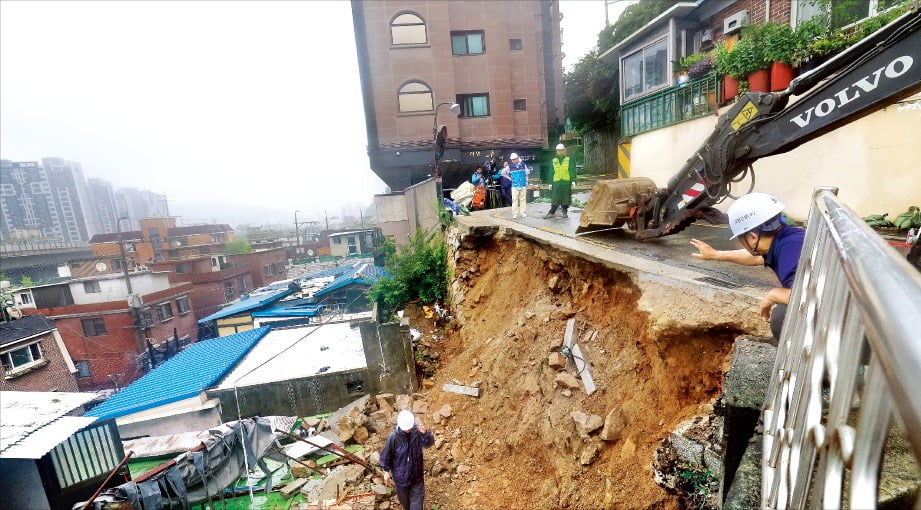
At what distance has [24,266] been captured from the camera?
4022cm

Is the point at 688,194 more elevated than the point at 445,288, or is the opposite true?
the point at 688,194

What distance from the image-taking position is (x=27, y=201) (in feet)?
247

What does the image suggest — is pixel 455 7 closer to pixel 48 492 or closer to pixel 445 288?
pixel 445 288

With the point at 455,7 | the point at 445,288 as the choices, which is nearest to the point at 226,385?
the point at 445,288

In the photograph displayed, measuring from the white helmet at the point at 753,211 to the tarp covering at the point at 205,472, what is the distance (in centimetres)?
848

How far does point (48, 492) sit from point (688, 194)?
12975 mm

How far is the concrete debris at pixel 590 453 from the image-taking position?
14.6 ft

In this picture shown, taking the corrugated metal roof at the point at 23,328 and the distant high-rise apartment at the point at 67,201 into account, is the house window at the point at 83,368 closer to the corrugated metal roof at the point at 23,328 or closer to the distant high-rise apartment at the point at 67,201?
the corrugated metal roof at the point at 23,328

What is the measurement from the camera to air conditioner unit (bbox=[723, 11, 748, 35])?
9.38 metres

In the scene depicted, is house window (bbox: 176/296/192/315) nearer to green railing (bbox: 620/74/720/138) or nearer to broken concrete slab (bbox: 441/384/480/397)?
broken concrete slab (bbox: 441/384/480/397)

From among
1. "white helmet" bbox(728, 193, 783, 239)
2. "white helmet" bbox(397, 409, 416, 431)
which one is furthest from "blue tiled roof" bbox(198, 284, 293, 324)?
"white helmet" bbox(728, 193, 783, 239)

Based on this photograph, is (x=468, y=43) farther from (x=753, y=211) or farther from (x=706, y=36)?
(x=753, y=211)

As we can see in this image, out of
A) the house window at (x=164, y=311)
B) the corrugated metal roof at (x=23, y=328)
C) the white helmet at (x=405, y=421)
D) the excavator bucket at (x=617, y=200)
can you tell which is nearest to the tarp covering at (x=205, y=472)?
the white helmet at (x=405, y=421)

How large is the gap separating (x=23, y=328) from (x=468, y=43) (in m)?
24.2
